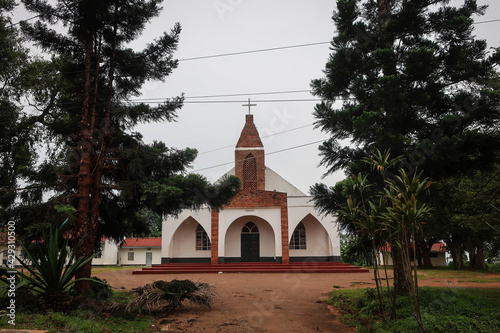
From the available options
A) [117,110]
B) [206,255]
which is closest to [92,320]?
[117,110]

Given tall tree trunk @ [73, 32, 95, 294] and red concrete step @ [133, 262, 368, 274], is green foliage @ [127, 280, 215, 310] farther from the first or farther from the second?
red concrete step @ [133, 262, 368, 274]

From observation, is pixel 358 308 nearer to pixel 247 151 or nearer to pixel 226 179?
pixel 226 179

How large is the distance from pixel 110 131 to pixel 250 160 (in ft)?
47.7

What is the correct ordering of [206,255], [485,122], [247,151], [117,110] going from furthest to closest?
[247,151] → [206,255] → [117,110] → [485,122]

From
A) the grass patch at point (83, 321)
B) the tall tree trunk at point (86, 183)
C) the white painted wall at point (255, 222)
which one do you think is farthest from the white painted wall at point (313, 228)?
the grass patch at point (83, 321)

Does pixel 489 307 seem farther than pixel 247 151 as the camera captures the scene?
No

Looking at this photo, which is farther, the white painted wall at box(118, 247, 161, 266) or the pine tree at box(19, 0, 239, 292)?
the white painted wall at box(118, 247, 161, 266)

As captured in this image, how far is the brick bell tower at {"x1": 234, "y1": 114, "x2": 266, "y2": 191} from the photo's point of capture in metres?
21.7

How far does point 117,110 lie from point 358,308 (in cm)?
672

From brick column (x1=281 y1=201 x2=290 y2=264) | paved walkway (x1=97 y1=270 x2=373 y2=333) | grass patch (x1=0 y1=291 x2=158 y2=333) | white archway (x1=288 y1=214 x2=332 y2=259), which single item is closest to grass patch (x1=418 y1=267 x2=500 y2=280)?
white archway (x1=288 y1=214 x2=332 y2=259)

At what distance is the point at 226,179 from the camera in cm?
742

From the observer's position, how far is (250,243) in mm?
20500

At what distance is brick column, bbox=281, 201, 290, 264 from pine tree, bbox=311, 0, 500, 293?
10.9 metres

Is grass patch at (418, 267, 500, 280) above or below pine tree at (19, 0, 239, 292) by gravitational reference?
below
